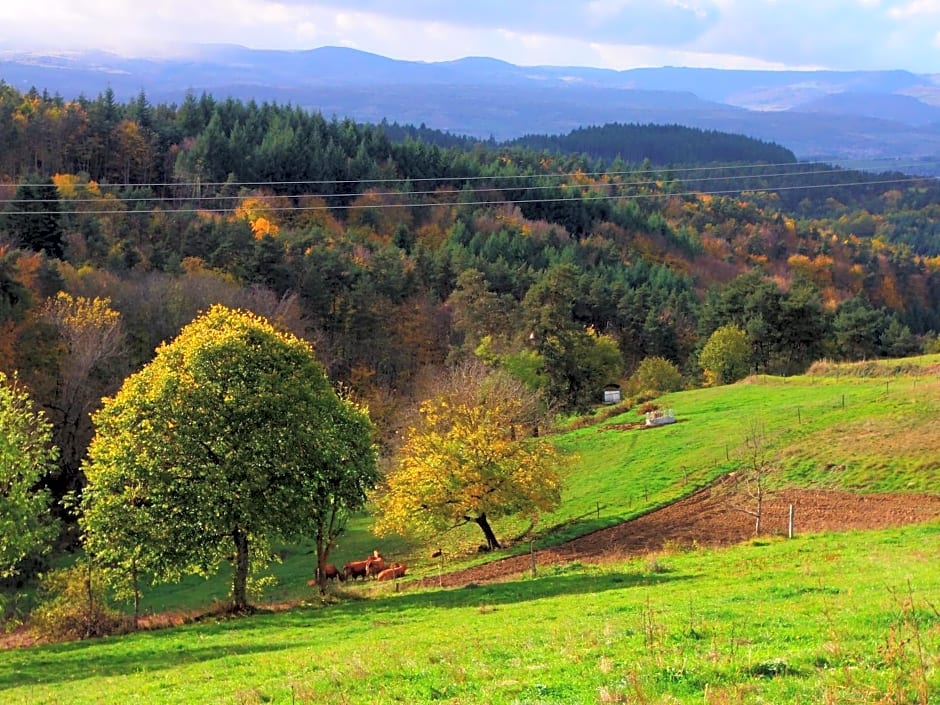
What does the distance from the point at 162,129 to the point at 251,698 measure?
444 feet

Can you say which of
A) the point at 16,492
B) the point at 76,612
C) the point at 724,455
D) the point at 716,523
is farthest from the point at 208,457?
the point at 724,455

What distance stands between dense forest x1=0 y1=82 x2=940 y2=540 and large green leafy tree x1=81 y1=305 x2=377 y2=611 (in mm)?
18734

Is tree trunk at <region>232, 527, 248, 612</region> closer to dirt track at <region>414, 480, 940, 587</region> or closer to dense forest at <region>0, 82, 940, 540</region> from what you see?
dirt track at <region>414, 480, 940, 587</region>

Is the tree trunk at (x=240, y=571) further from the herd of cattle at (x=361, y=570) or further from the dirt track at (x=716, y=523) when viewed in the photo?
the herd of cattle at (x=361, y=570)

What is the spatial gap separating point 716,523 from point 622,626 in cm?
2039

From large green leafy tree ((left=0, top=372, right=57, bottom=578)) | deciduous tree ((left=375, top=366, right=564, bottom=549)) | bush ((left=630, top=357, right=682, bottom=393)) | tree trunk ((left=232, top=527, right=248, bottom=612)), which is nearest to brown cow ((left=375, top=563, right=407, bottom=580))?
deciduous tree ((left=375, top=366, right=564, bottom=549))

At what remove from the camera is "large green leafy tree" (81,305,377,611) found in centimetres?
2511

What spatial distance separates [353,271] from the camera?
8512 centimetres

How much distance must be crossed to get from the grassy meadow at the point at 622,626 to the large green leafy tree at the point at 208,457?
96.7 inches

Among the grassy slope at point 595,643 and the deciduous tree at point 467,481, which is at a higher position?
→ the grassy slope at point 595,643

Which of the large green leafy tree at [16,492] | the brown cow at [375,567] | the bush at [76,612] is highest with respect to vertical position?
the large green leafy tree at [16,492]

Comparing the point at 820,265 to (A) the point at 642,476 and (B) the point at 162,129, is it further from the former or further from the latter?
(A) the point at 642,476

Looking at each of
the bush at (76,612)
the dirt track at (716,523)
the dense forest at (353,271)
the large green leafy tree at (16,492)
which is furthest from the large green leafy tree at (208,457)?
the dense forest at (353,271)

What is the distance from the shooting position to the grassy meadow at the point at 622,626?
35.1ft
